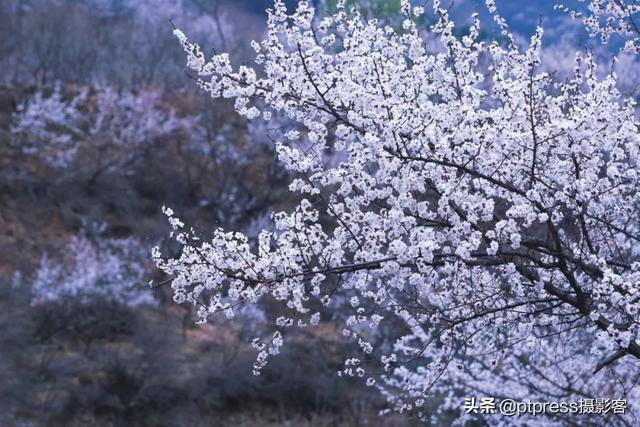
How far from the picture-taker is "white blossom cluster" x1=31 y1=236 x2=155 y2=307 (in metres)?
15.3

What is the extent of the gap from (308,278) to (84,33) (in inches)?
978

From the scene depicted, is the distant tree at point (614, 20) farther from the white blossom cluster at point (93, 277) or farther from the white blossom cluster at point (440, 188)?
the white blossom cluster at point (93, 277)

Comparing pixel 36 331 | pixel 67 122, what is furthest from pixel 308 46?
pixel 67 122

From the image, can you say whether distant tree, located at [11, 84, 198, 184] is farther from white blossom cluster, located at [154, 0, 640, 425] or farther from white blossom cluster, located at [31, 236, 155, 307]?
white blossom cluster, located at [154, 0, 640, 425]

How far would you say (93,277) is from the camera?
51.2 ft

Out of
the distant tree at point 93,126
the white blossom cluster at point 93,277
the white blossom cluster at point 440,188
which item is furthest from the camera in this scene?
the distant tree at point 93,126

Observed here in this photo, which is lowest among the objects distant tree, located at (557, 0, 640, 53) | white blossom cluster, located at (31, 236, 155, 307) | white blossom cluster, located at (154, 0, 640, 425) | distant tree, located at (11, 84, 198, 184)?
white blossom cluster, located at (154, 0, 640, 425)

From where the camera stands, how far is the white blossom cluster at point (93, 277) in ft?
50.2

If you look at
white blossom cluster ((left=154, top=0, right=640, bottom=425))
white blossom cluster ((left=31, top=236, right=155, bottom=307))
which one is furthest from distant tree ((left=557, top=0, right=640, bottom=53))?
white blossom cluster ((left=31, top=236, right=155, bottom=307))

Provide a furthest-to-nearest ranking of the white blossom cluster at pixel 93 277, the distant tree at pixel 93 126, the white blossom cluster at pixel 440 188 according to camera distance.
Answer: the distant tree at pixel 93 126
the white blossom cluster at pixel 93 277
the white blossom cluster at pixel 440 188

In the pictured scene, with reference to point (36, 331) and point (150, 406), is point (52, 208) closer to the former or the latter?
point (36, 331)

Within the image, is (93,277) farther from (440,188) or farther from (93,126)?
(440,188)

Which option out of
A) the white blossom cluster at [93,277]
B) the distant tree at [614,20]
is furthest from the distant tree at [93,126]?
the distant tree at [614,20]

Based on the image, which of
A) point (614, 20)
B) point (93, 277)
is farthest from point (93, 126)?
point (614, 20)
